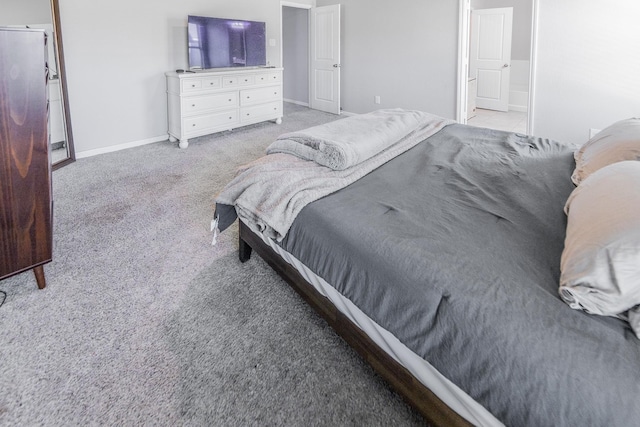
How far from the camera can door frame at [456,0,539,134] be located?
410 cm

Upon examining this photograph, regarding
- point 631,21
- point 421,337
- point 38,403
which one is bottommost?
point 38,403

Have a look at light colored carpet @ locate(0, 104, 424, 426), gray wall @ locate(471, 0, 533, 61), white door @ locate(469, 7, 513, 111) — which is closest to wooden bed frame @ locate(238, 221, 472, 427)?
light colored carpet @ locate(0, 104, 424, 426)

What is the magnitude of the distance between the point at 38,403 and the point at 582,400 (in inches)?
67.1

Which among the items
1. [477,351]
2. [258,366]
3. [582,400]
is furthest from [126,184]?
[582,400]

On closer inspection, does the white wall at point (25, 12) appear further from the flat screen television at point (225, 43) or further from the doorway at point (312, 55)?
the doorway at point (312, 55)

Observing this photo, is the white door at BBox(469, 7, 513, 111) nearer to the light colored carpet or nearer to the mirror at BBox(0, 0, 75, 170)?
the light colored carpet

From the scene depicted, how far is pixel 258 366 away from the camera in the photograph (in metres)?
1.50

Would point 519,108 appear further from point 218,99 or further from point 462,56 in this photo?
point 218,99

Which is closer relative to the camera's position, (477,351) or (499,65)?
(477,351)

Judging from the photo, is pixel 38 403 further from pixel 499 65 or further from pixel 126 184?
pixel 499 65

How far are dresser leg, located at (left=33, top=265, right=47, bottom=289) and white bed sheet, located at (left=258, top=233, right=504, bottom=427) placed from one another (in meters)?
1.41

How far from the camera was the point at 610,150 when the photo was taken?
1.64 m

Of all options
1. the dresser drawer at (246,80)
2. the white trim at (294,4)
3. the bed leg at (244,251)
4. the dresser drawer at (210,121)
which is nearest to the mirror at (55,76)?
the dresser drawer at (210,121)

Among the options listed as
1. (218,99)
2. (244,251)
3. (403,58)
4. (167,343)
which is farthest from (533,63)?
(167,343)
